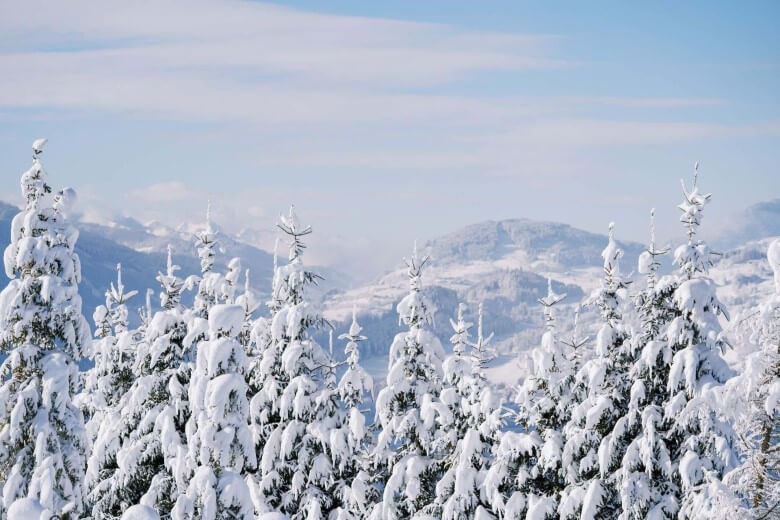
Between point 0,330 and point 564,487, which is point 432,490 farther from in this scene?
point 0,330

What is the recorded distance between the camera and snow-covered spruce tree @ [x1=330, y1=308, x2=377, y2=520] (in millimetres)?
21281

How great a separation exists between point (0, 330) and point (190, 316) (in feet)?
16.4

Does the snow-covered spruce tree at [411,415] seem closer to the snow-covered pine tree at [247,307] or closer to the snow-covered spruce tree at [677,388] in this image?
the snow-covered pine tree at [247,307]

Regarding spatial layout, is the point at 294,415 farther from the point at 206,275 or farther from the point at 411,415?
the point at 206,275

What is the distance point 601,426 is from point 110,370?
15.5 m

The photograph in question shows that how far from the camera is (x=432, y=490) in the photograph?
2439 cm

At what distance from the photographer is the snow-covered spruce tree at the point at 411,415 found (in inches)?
906

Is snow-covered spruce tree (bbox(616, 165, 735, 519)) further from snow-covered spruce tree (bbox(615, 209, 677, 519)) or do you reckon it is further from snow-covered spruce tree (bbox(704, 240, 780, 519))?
snow-covered spruce tree (bbox(704, 240, 780, 519))

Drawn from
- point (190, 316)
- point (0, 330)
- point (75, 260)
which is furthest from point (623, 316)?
point (0, 330)

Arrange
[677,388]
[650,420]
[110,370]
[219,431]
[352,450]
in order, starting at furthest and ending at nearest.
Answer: [110,370], [352,450], [650,420], [677,388], [219,431]

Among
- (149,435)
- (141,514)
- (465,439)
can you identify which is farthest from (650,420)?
(141,514)

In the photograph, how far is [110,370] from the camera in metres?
25.0

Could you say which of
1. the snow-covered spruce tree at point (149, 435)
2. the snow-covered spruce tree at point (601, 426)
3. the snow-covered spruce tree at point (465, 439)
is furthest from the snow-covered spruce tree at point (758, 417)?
the snow-covered spruce tree at point (149, 435)

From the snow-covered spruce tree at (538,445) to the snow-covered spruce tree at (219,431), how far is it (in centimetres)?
835
